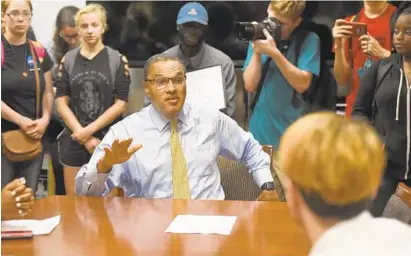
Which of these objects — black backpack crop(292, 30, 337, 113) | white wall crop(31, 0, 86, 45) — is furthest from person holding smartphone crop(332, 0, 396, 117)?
white wall crop(31, 0, 86, 45)

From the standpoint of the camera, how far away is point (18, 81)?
3.72 metres

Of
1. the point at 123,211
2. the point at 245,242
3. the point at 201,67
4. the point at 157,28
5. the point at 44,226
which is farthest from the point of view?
the point at 157,28

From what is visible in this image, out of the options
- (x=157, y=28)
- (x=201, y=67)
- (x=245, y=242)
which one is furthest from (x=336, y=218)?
(x=157, y=28)

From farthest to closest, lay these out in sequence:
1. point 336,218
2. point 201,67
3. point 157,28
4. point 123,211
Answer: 1. point 157,28
2. point 201,67
3. point 123,211
4. point 336,218

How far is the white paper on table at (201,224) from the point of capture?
7.54 ft

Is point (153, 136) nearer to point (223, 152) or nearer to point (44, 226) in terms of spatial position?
point (223, 152)

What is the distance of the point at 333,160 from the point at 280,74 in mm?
2251

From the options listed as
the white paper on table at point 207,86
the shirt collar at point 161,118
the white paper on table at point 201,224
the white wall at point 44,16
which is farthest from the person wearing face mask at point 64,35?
the white paper on table at point 201,224

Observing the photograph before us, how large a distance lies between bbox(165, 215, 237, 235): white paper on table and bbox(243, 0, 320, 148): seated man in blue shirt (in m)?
1.24

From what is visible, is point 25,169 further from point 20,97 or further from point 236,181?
point 236,181

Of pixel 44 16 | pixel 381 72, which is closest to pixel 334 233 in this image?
pixel 381 72

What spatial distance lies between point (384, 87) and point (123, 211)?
122 cm

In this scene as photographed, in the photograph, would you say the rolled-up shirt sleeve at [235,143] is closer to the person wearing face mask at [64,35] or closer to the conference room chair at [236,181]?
the conference room chair at [236,181]

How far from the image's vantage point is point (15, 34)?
3736 millimetres
